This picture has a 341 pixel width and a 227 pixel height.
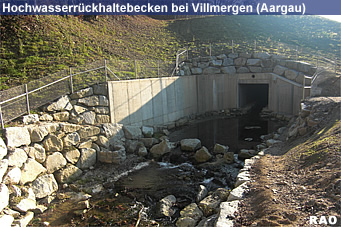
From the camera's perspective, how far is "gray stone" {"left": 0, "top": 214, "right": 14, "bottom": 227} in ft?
22.0

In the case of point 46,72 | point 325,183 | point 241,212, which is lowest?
point 241,212

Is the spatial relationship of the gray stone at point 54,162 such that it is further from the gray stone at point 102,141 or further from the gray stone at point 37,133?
the gray stone at point 102,141

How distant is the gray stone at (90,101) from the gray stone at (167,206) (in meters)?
6.39

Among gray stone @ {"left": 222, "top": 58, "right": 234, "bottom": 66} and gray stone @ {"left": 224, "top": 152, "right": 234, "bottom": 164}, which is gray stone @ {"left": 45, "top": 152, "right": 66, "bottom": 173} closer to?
gray stone @ {"left": 224, "top": 152, "right": 234, "bottom": 164}

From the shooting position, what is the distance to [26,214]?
301 inches

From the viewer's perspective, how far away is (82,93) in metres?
12.3

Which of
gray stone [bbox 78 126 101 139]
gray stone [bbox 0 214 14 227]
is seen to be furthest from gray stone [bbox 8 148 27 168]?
gray stone [bbox 78 126 101 139]

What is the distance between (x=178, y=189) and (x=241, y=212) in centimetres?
421

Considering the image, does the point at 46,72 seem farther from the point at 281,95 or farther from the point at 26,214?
the point at 281,95

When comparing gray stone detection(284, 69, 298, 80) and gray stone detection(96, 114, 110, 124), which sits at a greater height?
gray stone detection(284, 69, 298, 80)

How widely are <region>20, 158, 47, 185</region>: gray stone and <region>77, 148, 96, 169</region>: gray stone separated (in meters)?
1.78

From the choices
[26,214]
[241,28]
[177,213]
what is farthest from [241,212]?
[241,28]

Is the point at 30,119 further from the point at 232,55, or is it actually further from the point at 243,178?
the point at 232,55

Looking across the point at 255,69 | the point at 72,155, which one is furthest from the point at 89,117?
the point at 255,69
